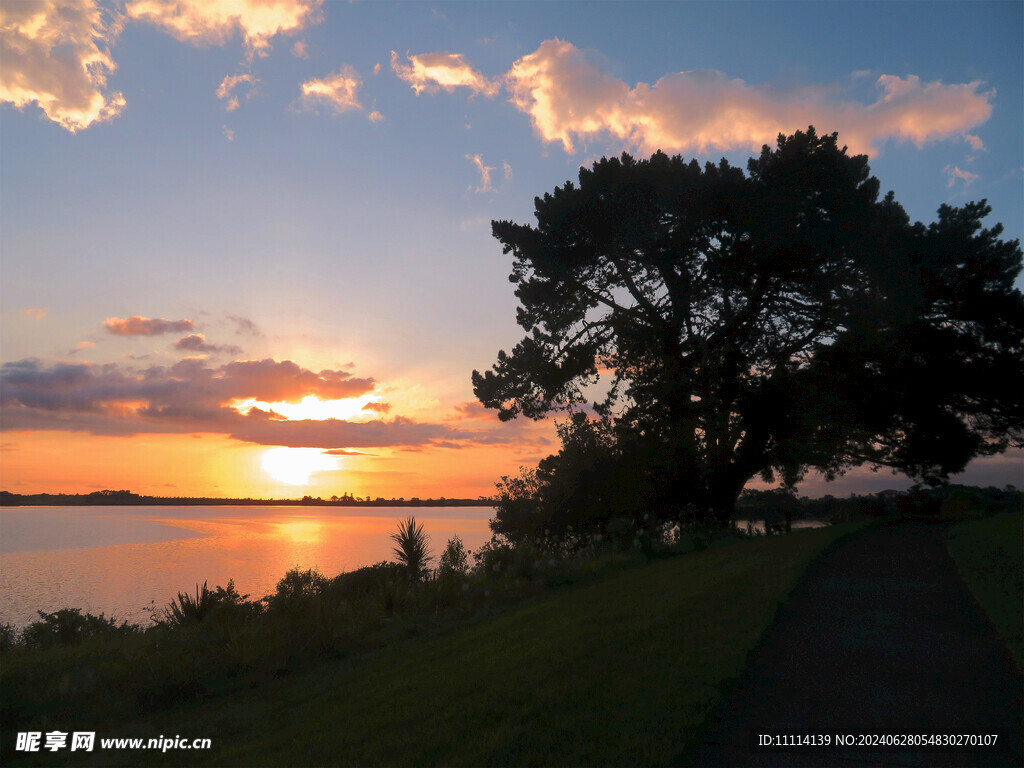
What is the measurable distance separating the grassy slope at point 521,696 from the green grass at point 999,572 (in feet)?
9.38

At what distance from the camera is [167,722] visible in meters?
9.20

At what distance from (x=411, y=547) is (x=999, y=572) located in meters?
15.8

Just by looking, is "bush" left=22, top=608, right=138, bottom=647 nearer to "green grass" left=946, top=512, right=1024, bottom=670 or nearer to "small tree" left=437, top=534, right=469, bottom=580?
"small tree" left=437, top=534, right=469, bottom=580

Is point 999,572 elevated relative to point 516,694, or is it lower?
elevated

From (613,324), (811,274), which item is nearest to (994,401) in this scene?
(811,274)

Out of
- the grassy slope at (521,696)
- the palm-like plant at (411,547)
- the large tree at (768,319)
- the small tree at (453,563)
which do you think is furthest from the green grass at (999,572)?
the palm-like plant at (411,547)

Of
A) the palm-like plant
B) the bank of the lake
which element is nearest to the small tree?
the palm-like plant

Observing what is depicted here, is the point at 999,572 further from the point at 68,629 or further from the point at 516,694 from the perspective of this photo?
the point at 68,629

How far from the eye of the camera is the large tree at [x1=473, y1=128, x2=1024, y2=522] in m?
24.9

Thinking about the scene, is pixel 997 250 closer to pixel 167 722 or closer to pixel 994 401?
pixel 994 401

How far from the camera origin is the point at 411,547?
73.6ft

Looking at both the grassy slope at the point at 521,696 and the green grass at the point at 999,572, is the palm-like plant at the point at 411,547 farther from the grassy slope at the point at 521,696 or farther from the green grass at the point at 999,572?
the green grass at the point at 999,572

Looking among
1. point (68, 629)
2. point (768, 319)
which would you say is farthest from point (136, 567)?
point (768, 319)

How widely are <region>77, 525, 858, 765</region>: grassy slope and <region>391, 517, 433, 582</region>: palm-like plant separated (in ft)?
30.9
